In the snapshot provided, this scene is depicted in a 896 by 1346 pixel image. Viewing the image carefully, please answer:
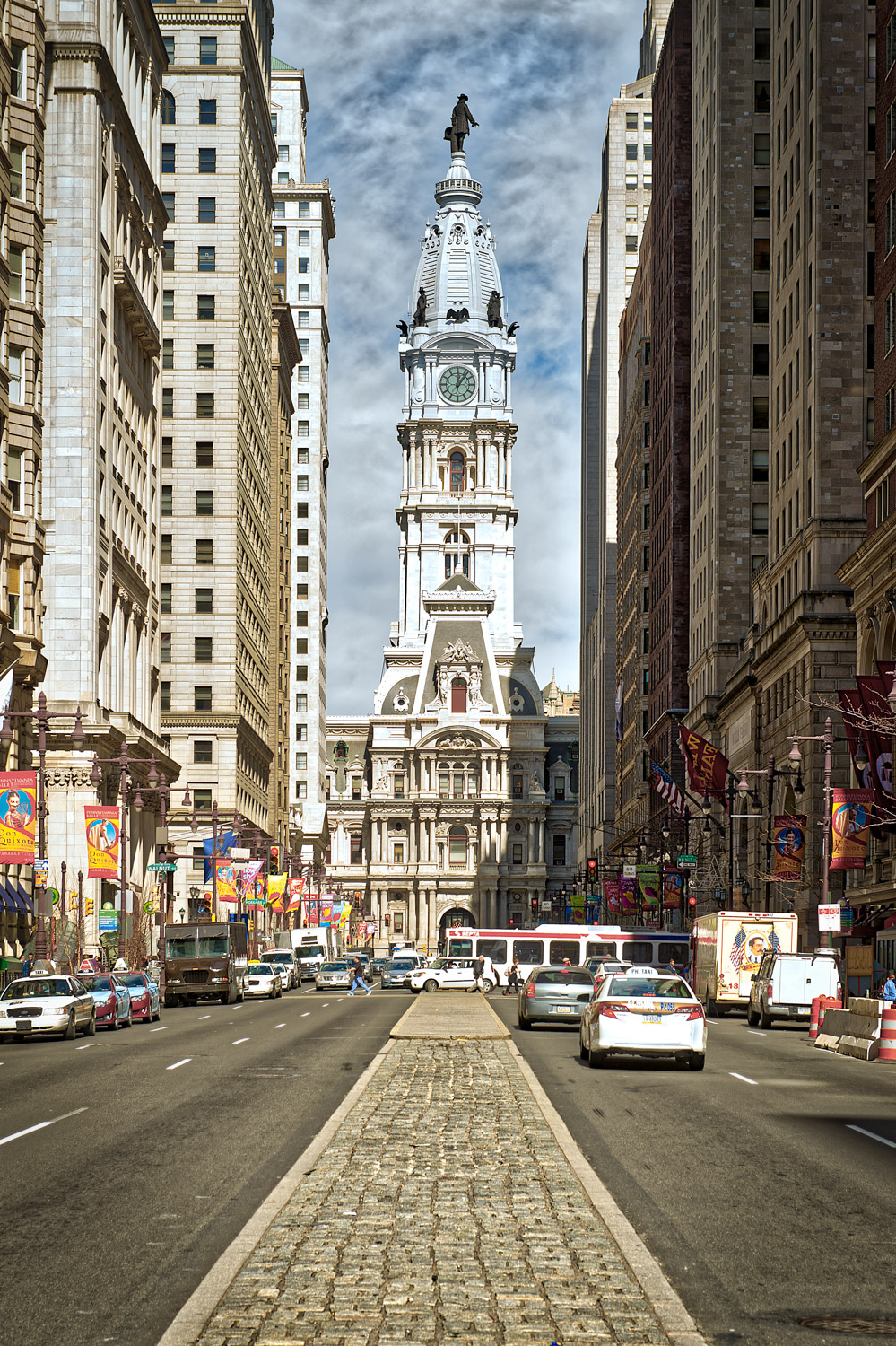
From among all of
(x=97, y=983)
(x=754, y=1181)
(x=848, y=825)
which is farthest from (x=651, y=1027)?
(x=848, y=825)

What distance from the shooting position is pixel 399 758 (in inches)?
7736

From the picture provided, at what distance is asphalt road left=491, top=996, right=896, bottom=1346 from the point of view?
428 inches

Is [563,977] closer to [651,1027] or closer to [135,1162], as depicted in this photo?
[651,1027]

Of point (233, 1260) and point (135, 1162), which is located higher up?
point (233, 1260)

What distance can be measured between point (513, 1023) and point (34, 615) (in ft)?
80.3

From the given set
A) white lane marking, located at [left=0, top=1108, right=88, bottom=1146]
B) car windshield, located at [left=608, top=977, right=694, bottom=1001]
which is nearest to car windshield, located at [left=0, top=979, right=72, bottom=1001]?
car windshield, located at [left=608, top=977, right=694, bottom=1001]

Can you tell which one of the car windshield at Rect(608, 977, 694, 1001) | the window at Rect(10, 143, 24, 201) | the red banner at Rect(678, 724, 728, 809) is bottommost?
the car windshield at Rect(608, 977, 694, 1001)

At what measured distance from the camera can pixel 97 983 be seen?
149 ft

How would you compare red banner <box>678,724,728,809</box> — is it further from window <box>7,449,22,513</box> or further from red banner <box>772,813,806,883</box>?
window <box>7,449,22,513</box>

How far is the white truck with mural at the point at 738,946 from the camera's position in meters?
53.2

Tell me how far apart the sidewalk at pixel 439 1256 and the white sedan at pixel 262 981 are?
5320 centimetres

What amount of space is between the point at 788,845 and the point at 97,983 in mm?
26011

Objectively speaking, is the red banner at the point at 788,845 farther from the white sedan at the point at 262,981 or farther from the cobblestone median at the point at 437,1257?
the cobblestone median at the point at 437,1257

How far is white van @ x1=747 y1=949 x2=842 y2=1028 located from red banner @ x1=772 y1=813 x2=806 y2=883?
14.5 m
